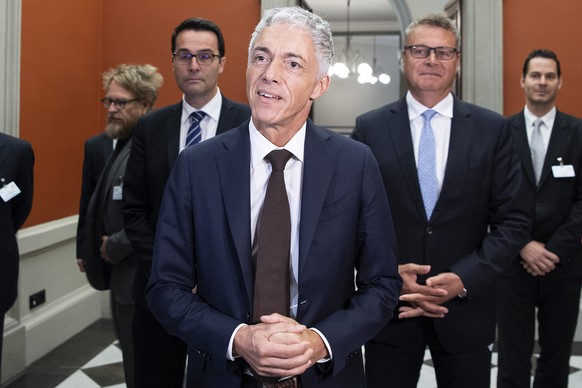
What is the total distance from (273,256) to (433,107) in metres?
1.08

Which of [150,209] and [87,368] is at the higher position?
[150,209]

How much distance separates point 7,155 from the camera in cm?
309

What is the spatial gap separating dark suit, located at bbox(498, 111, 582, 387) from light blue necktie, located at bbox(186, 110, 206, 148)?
6.20 ft

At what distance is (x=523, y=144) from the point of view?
3688mm

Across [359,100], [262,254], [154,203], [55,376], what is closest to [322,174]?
[262,254]

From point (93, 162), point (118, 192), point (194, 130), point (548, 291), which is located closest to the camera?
point (194, 130)

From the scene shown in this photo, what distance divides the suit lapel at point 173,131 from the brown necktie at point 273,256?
103 centimetres

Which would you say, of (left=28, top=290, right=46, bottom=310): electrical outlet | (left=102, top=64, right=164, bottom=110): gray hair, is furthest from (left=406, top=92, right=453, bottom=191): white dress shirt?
(left=28, top=290, right=46, bottom=310): electrical outlet

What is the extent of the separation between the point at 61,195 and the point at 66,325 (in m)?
0.98

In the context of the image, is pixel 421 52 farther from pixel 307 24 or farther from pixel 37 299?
pixel 37 299

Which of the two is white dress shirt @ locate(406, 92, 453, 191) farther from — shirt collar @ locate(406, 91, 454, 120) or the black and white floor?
the black and white floor

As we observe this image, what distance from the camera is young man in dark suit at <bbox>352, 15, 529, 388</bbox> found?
2.20 meters

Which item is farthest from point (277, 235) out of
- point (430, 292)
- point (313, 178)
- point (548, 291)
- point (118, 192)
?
point (548, 291)

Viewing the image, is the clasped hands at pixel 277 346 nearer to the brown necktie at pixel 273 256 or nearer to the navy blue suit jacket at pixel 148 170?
the brown necktie at pixel 273 256
